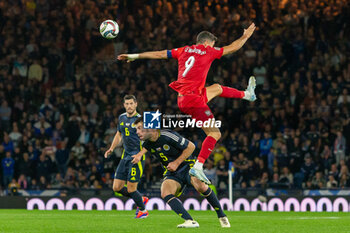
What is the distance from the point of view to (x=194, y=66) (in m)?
10.6

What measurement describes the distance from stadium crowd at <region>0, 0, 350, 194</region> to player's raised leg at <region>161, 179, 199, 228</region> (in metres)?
7.73

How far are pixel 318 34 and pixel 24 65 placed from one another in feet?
29.9

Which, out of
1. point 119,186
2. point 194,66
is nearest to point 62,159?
point 119,186

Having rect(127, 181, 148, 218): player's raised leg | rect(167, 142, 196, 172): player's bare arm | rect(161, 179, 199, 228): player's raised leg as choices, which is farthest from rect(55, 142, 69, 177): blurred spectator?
rect(167, 142, 196, 172): player's bare arm

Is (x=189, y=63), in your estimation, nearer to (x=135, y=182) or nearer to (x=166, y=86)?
(x=135, y=182)

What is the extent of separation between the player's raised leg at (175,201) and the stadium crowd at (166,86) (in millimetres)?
7727

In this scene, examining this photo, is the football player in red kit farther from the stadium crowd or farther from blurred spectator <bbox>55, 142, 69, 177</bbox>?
blurred spectator <bbox>55, 142, 69, 177</bbox>

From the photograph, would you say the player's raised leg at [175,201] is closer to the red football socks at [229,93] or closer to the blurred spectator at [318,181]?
the red football socks at [229,93]

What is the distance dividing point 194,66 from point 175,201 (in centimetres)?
199

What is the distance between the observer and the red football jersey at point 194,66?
10633 mm

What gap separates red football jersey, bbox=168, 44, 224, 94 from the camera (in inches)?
419

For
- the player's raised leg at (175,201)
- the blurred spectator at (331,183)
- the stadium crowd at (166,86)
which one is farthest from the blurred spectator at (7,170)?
the player's raised leg at (175,201)

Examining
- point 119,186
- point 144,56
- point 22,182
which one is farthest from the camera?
point 22,182

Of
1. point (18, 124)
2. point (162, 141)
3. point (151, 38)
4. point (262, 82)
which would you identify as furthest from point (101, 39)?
point (162, 141)
